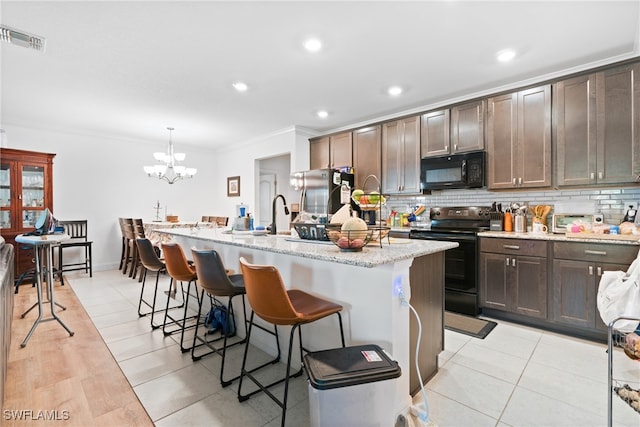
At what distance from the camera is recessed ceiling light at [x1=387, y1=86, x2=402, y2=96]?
3488mm

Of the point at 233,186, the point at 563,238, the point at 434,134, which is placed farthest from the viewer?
the point at 233,186

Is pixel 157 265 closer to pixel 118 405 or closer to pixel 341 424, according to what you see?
pixel 118 405

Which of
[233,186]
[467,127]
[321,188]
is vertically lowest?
[321,188]

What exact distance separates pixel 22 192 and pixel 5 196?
186 millimetres

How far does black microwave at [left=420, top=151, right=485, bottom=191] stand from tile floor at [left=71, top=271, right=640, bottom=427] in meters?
1.62

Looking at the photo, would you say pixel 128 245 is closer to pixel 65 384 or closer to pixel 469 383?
pixel 65 384

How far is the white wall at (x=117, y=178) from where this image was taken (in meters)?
5.09

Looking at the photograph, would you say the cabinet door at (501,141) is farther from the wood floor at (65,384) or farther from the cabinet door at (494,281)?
the wood floor at (65,384)

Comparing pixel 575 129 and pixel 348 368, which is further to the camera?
pixel 575 129

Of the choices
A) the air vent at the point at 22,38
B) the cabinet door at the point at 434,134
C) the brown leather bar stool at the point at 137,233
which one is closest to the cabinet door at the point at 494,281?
the cabinet door at the point at 434,134

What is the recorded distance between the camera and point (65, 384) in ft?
6.48

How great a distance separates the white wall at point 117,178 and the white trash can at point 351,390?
422 centimetres

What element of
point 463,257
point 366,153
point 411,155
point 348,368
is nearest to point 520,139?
point 411,155

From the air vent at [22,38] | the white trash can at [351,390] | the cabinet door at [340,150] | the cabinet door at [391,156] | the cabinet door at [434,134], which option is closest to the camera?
the white trash can at [351,390]
